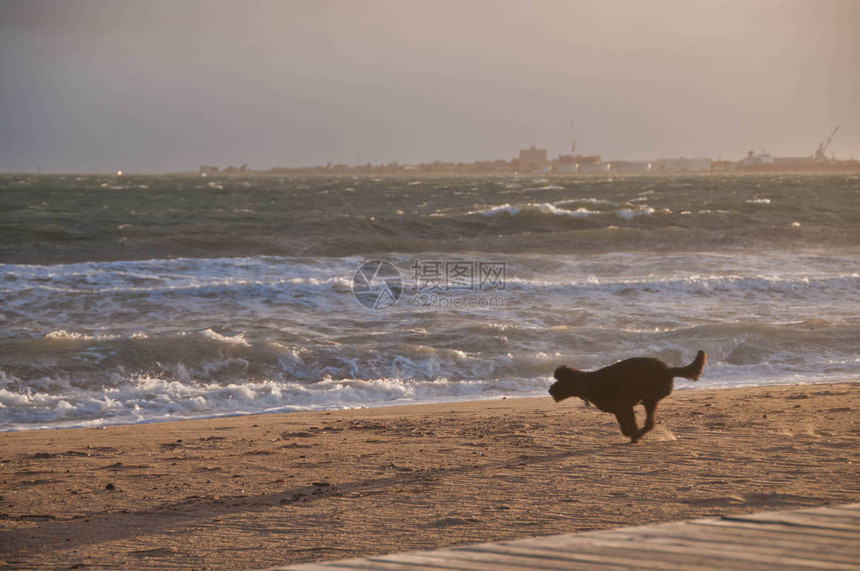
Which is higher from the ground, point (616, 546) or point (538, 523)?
point (616, 546)

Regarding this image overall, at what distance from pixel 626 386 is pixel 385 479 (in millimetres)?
2132

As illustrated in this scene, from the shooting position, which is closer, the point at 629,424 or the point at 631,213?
the point at 629,424

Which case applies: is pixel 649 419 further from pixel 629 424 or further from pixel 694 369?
pixel 694 369

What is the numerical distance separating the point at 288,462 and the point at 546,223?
30.2m

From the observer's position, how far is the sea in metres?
10.3

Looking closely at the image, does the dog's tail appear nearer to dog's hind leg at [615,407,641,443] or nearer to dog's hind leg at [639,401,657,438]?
dog's hind leg at [639,401,657,438]

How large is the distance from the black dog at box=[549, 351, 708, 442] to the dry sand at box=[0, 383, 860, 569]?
0.27 metres

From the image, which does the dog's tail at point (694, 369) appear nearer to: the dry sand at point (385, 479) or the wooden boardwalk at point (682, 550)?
the dry sand at point (385, 479)

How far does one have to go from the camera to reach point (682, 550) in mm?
2652

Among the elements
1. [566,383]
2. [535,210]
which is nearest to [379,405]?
[566,383]

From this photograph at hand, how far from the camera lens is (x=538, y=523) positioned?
4504mm

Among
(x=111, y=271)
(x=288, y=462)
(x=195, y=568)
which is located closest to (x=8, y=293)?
(x=111, y=271)

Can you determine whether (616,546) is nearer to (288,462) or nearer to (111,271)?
(288,462)

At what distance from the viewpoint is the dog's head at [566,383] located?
6496 millimetres
